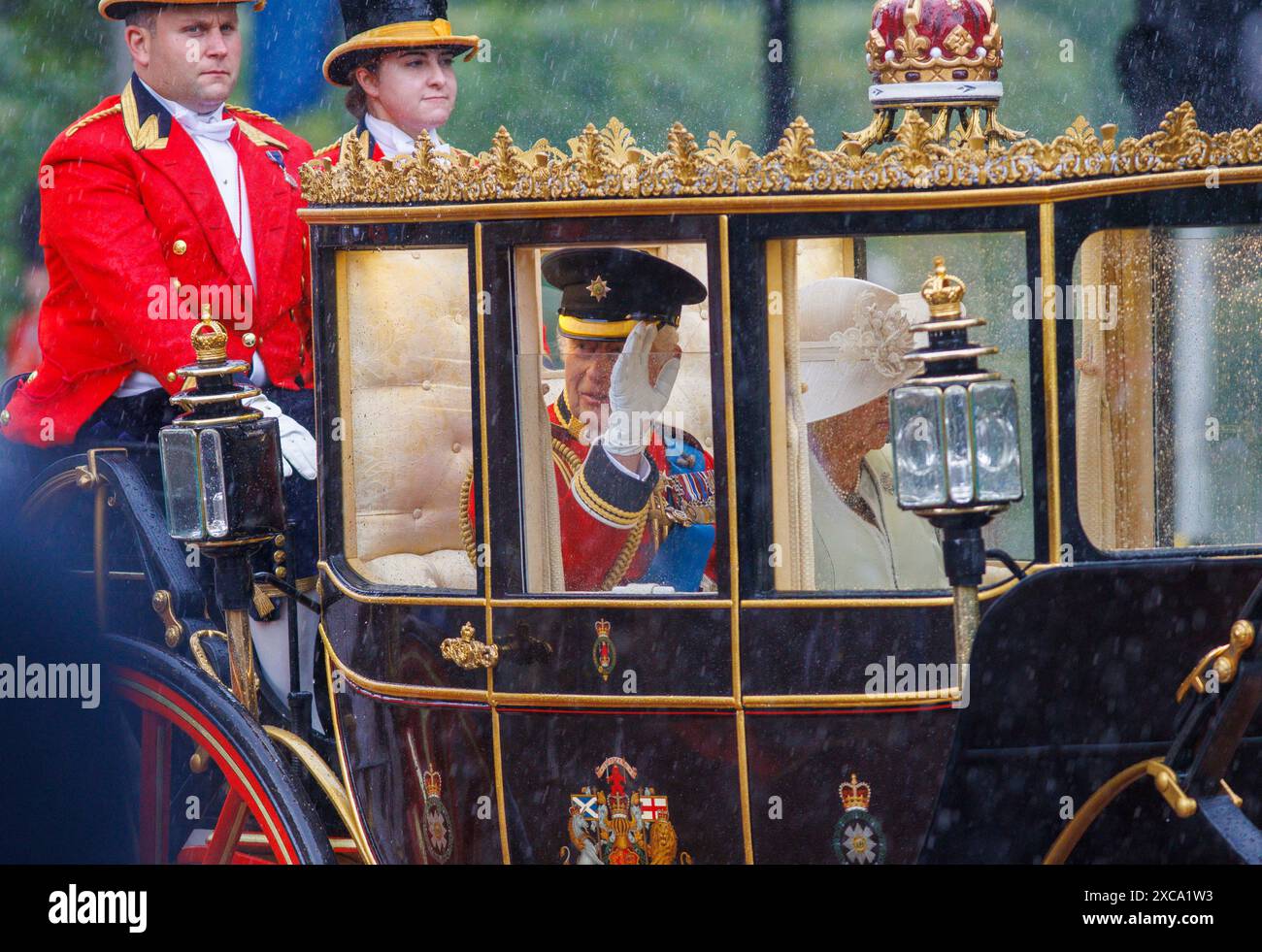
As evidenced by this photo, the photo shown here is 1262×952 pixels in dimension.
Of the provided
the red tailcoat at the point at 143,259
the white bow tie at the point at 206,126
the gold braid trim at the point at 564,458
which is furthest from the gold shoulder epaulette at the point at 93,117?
the gold braid trim at the point at 564,458

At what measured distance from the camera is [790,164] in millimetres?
3539

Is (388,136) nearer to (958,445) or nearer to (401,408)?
(401,408)

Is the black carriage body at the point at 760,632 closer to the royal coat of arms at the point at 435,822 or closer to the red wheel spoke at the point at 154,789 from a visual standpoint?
the royal coat of arms at the point at 435,822

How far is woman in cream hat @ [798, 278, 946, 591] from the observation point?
3723mm

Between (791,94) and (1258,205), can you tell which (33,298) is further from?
(1258,205)

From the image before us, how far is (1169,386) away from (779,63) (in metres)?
1.75

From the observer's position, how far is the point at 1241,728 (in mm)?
3256

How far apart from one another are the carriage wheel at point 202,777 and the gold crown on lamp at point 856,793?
115cm

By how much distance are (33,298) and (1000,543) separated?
368 cm

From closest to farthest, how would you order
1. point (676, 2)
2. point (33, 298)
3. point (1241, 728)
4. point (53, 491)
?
point (1241, 728) < point (53, 491) < point (33, 298) < point (676, 2)

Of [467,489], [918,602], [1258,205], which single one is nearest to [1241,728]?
[918,602]

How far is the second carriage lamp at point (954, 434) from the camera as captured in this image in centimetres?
321

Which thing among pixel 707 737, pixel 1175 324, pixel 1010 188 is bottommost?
pixel 707 737

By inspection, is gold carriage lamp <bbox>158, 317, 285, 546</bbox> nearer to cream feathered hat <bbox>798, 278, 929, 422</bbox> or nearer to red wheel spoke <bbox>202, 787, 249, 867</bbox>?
red wheel spoke <bbox>202, 787, 249, 867</bbox>
